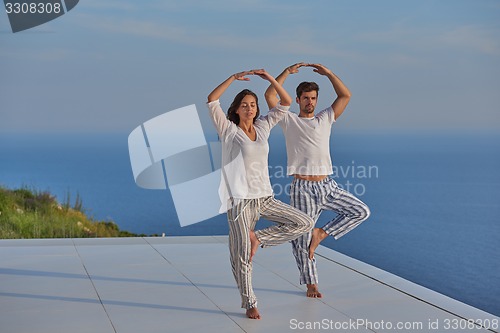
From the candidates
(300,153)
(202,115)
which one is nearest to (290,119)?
(300,153)

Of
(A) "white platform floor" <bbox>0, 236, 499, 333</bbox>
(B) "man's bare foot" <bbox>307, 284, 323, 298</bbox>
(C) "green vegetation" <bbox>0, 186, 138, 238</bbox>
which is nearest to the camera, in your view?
(A) "white platform floor" <bbox>0, 236, 499, 333</bbox>

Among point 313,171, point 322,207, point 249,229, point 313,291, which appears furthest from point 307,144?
point 313,291

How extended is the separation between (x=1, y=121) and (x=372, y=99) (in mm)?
6365

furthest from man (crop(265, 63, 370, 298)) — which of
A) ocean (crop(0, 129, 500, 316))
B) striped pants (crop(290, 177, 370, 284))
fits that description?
ocean (crop(0, 129, 500, 316))

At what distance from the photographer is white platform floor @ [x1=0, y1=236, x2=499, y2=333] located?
17.0 ft

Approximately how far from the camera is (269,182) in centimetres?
530

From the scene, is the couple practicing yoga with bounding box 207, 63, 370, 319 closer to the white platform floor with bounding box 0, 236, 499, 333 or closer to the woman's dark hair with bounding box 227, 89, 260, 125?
the woman's dark hair with bounding box 227, 89, 260, 125

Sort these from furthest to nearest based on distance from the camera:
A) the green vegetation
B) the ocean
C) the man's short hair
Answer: the ocean
the green vegetation
the man's short hair

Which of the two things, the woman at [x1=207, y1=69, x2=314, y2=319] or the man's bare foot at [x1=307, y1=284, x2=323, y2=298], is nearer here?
the woman at [x1=207, y1=69, x2=314, y2=319]

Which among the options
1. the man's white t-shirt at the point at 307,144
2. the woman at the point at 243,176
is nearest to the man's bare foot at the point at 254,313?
the woman at the point at 243,176

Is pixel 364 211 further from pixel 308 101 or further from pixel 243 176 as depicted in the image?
pixel 243 176

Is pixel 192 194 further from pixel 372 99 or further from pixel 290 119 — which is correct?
pixel 372 99

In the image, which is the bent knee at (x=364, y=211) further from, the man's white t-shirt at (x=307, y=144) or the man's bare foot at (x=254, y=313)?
the man's bare foot at (x=254, y=313)

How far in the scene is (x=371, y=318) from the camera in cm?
529
